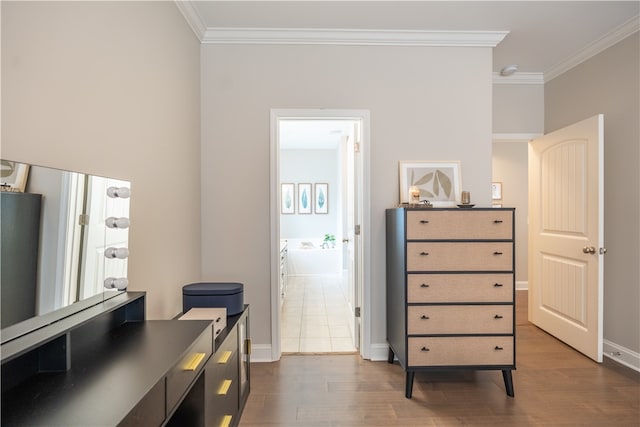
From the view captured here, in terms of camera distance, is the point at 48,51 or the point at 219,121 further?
the point at 219,121

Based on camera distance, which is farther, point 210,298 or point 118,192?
point 210,298

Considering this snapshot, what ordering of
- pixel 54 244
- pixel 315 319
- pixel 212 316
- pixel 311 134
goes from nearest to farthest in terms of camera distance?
pixel 54 244 < pixel 212 316 < pixel 315 319 < pixel 311 134

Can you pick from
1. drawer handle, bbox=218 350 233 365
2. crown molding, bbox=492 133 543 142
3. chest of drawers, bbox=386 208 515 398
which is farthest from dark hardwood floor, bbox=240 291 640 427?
crown molding, bbox=492 133 543 142

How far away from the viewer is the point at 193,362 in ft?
3.94

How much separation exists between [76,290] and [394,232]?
1.86 meters

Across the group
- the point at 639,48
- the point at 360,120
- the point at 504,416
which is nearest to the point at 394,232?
the point at 360,120

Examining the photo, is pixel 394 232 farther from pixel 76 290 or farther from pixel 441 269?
pixel 76 290

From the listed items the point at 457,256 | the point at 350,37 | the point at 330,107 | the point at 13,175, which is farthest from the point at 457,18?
the point at 13,175

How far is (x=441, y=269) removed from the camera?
218 centimetres

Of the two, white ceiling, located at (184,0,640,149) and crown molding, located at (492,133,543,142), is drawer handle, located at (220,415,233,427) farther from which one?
crown molding, located at (492,133,543,142)

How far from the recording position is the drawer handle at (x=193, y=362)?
3.80 ft

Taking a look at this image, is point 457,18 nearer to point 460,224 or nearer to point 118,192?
point 460,224

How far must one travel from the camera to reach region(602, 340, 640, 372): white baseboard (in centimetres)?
251

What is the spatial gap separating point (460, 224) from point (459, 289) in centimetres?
42
